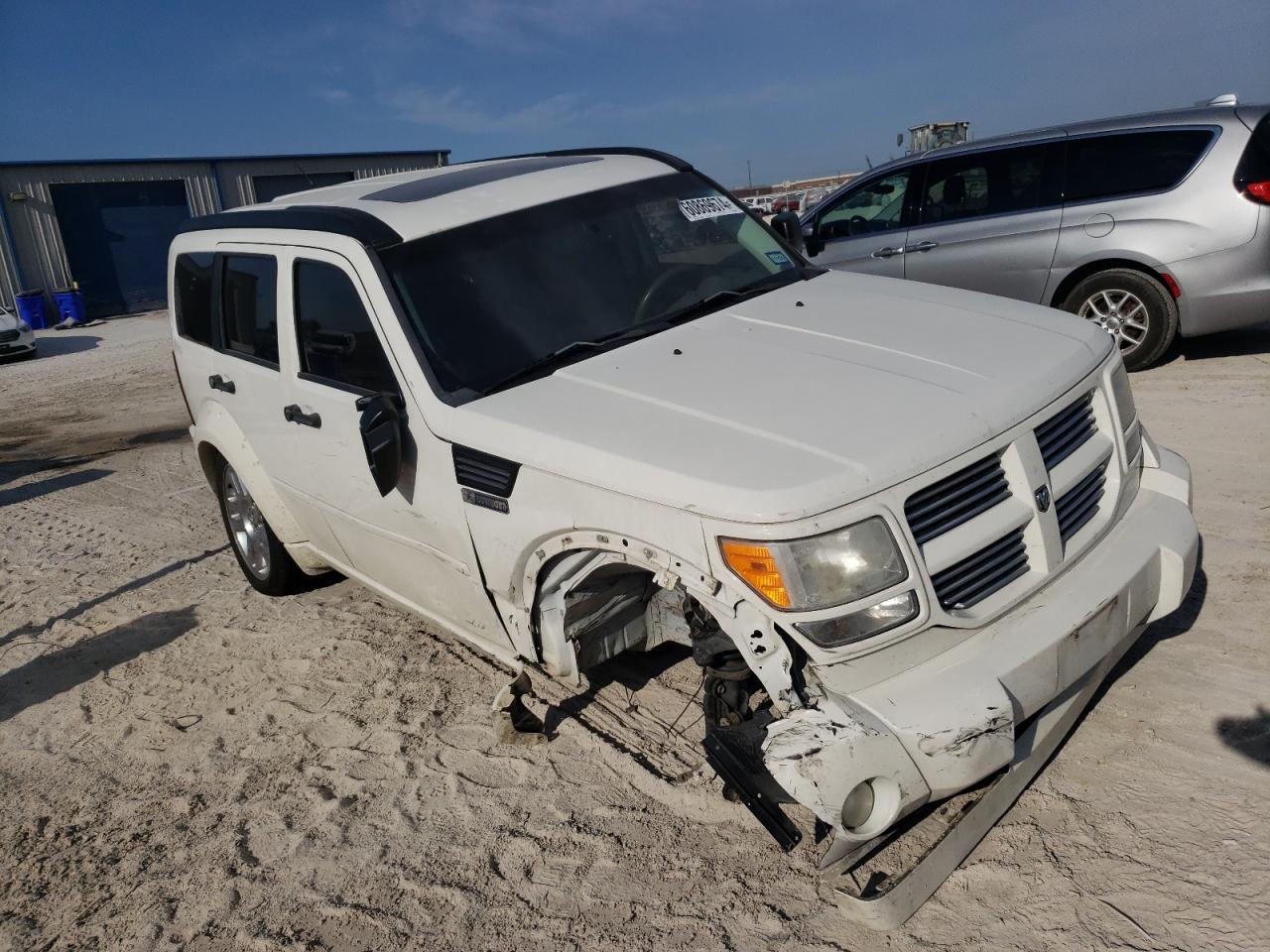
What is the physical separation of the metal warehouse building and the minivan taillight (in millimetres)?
21162

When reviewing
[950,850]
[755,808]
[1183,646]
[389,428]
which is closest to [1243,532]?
[1183,646]

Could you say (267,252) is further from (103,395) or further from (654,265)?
(103,395)

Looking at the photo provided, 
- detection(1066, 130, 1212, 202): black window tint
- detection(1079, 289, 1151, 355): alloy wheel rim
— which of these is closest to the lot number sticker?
detection(1079, 289, 1151, 355): alloy wheel rim

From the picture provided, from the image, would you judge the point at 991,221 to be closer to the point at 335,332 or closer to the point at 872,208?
the point at 872,208

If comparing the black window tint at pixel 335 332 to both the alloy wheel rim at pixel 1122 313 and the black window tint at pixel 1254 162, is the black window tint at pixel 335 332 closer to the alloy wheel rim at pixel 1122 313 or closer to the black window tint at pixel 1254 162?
the alloy wheel rim at pixel 1122 313

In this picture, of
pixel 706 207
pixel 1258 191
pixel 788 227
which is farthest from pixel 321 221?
pixel 1258 191

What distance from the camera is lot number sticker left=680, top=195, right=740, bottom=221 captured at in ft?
14.2

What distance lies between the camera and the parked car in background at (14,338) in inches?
658

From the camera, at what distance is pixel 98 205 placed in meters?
23.6

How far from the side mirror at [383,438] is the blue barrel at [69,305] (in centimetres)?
2235

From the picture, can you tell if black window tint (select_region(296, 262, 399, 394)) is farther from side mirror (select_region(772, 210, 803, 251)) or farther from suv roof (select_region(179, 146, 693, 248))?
side mirror (select_region(772, 210, 803, 251))

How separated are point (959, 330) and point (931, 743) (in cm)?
157

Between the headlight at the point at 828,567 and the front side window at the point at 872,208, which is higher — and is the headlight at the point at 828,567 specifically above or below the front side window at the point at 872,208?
below

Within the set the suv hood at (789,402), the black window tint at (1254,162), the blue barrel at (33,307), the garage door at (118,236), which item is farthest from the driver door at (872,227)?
the garage door at (118,236)
